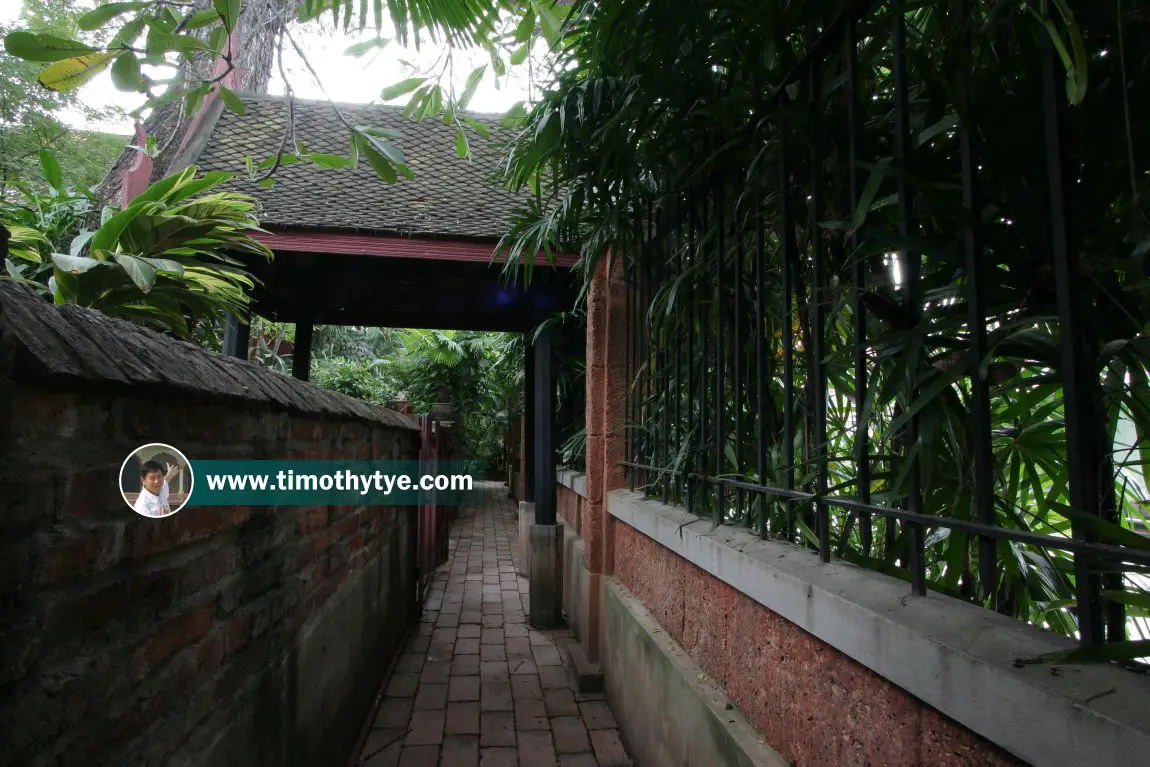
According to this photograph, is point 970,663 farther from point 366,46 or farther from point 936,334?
point 366,46

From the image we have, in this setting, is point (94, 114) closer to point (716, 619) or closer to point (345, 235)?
point (345, 235)

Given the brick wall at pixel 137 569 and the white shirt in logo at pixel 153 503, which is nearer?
the brick wall at pixel 137 569

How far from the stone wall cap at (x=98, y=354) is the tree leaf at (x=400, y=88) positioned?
912 millimetres

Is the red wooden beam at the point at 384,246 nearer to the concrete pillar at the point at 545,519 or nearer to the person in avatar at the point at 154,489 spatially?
the concrete pillar at the point at 545,519

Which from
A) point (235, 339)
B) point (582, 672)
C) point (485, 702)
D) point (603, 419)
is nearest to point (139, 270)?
point (603, 419)

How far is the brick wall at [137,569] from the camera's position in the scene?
2.54 ft

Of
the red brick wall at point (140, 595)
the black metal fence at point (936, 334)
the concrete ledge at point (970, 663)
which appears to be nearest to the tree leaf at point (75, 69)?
the red brick wall at point (140, 595)

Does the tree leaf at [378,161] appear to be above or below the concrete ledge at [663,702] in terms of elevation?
above

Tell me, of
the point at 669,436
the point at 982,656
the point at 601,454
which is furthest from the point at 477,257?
the point at 982,656

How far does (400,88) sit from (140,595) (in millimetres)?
1564

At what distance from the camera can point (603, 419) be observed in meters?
3.79

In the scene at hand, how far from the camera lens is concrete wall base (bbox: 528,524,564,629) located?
491 centimetres

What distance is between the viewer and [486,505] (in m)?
13.1

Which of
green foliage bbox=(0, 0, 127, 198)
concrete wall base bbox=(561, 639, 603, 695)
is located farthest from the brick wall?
green foliage bbox=(0, 0, 127, 198)
